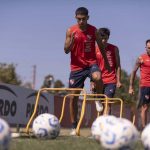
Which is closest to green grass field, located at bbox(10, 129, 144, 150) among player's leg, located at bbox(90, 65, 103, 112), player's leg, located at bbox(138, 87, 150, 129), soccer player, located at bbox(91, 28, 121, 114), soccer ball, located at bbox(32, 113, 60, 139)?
soccer ball, located at bbox(32, 113, 60, 139)

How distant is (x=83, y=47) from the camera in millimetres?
10547

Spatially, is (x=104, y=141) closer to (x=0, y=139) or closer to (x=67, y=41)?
(x=0, y=139)

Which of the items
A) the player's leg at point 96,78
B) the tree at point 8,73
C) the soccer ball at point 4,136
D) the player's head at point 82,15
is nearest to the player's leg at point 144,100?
the player's leg at point 96,78

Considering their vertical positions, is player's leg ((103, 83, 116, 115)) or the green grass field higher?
player's leg ((103, 83, 116, 115))

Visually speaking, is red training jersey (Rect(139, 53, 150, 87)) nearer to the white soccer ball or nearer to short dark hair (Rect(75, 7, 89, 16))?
short dark hair (Rect(75, 7, 89, 16))

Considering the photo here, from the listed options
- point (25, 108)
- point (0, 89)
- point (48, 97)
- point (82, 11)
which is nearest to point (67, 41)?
point (82, 11)

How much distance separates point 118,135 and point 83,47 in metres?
4.67

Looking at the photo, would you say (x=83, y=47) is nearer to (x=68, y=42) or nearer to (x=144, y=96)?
(x=68, y=42)

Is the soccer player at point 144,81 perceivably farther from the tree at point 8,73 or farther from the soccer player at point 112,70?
the tree at point 8,73

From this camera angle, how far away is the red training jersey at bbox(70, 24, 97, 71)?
34.5 ft

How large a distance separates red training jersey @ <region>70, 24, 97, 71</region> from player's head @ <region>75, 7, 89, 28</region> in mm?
162

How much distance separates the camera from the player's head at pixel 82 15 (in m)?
10.4

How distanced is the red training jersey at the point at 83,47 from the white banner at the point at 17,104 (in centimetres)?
750

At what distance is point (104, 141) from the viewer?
6.06m
